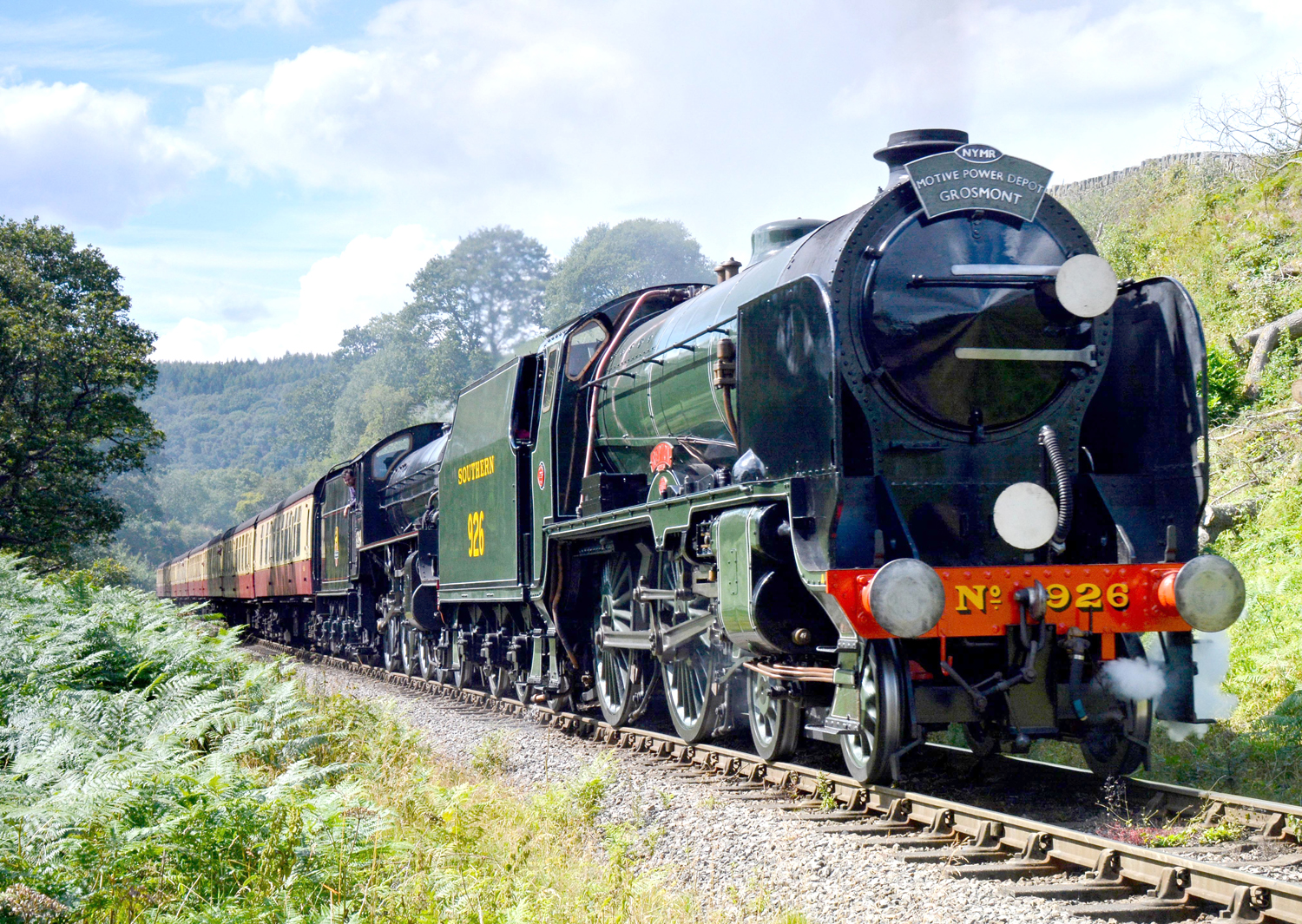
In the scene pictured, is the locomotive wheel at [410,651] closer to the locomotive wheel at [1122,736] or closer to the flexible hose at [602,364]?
the flexible hose at [602,364]

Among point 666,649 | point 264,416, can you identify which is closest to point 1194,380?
point 666,649

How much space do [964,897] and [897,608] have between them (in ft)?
4.54

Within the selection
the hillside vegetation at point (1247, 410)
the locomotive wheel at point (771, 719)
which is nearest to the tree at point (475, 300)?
the hillside vegetation at point (1247, 410)

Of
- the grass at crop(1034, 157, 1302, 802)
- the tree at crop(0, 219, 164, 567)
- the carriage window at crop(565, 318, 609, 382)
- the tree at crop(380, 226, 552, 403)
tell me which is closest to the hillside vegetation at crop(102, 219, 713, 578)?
the tree at crop(380, 226, 552, 403)

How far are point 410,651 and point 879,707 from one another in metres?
11.0

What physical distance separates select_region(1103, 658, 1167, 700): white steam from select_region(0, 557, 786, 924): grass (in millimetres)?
2480

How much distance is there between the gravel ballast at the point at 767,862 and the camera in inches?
162

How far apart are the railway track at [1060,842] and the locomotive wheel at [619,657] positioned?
1.37 m

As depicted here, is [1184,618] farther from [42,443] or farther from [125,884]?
[42,443]

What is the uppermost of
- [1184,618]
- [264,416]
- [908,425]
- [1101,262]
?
[264,416]

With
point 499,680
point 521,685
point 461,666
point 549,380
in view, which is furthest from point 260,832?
point 461,666

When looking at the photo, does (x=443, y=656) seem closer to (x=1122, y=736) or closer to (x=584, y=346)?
(x=584, y=346)

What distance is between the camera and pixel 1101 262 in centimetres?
593

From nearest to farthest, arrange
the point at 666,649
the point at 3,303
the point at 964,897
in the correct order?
the point at 964,897
the point at 666,649
the point at 3,303
